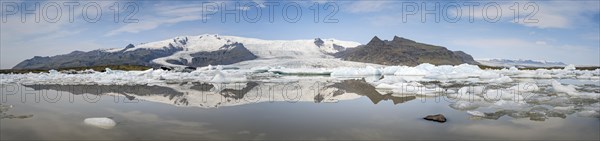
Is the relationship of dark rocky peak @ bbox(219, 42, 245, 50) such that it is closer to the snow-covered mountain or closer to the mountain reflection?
the snow-covered mountain

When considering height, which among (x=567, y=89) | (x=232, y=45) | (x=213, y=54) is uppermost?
(x=232, y=45)

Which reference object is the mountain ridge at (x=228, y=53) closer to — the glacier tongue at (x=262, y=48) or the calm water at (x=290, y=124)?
the glacier tongue at (x=262, y=48)

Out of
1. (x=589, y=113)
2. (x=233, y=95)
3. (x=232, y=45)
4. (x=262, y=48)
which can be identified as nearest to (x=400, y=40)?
(x=262, y=48)

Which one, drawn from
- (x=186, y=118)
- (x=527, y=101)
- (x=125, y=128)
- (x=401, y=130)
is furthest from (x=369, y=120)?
(x=527, y=101)

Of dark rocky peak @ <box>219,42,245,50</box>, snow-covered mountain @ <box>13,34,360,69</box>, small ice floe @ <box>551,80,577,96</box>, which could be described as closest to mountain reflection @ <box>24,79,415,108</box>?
small ice floe @ <box>551,80,577,96</box>

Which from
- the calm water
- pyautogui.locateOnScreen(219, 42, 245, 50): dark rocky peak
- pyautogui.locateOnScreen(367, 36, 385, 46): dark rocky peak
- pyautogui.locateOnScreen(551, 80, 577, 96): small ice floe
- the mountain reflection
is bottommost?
the calm water

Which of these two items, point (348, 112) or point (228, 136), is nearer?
point (228, 136)

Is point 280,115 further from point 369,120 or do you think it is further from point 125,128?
point 125,128

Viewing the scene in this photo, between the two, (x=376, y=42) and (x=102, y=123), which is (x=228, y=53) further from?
(x=102, y=123)

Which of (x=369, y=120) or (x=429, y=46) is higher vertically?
(x=429, y=46)

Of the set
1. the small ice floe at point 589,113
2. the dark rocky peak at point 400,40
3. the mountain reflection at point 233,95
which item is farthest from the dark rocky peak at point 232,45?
the small ice floe at point 589,113

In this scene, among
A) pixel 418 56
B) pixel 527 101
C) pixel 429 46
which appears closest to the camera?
pixel 527 101
